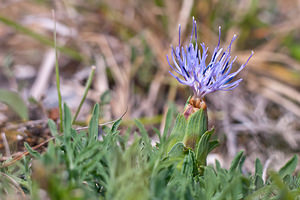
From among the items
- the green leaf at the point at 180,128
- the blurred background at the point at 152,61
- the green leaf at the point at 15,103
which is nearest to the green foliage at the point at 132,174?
the green leaf at the point at 180,128

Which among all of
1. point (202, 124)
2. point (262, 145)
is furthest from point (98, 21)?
point (202, 124)

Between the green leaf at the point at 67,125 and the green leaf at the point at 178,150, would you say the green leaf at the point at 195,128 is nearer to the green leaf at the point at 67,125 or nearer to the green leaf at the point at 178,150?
the green leaf at the point at 178,150

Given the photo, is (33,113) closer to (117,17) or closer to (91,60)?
(91,60)

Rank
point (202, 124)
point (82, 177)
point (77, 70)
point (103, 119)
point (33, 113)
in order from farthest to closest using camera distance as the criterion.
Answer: point (77, 70) < point (103, 119) < point (33, 113) < point (202, 124) < point (82, 177)

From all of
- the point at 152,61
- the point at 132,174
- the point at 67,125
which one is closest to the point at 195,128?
the point at 132,174

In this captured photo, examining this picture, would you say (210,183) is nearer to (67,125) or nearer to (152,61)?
(67,125)

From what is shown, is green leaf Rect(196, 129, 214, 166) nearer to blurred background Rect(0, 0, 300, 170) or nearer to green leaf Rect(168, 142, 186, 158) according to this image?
green leaf Rect(168, 142, 186, 158)
